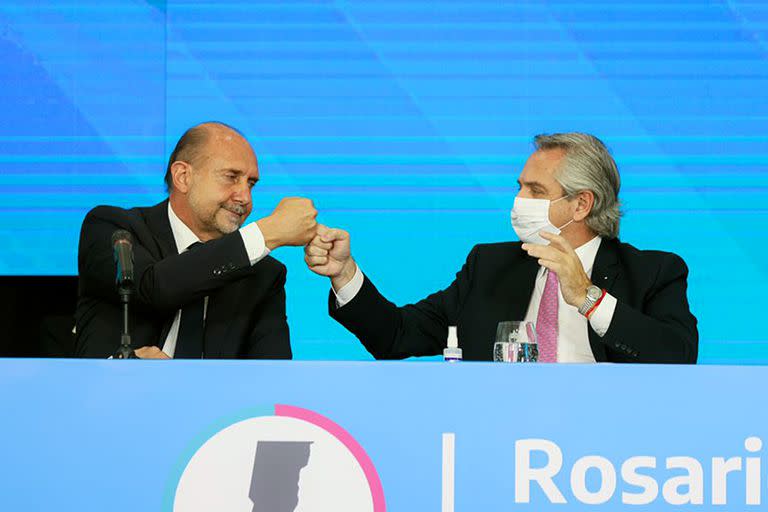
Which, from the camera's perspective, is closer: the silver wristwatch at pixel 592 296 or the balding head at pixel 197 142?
the silver wristwatch at pixel 592 296

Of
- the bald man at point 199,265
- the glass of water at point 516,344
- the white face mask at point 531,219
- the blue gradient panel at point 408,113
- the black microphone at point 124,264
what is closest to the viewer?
the black microphone at point 124,264

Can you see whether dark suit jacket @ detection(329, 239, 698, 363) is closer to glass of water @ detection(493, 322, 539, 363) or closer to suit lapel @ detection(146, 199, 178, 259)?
glass of water @ detection(493, 322, 539, 363)

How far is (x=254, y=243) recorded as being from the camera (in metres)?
2.70

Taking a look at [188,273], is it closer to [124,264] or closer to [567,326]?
[124,264]

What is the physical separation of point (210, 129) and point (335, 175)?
5.34ft

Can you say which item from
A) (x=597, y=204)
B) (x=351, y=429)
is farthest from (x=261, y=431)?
(x=597, y=204)

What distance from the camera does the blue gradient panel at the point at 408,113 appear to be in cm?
464

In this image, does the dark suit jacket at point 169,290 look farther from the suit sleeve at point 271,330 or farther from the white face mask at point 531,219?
the white face mask at point 531,219

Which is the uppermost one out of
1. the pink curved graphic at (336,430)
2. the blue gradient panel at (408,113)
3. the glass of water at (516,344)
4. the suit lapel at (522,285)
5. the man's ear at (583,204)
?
the blue gradient panel at (408,113)

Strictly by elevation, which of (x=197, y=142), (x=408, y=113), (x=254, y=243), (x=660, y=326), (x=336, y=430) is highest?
(x=408, y=113)

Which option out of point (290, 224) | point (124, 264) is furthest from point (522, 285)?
point (124, 264)

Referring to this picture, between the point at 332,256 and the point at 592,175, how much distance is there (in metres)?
0.83

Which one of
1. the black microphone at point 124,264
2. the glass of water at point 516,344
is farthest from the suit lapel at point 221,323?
the glass of water at point 516,344

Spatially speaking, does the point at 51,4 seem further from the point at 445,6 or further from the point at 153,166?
the point at 445,6
